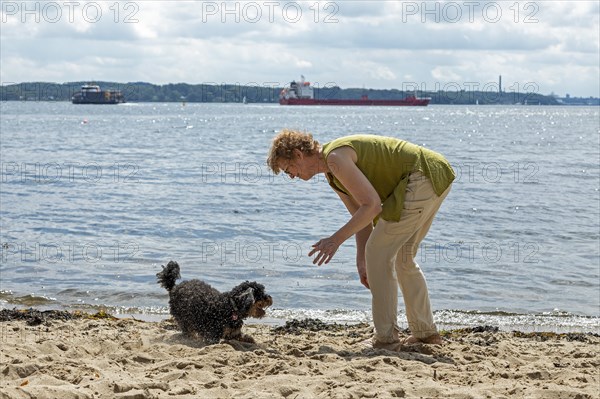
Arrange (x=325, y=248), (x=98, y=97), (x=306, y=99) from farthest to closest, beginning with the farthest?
(x=98, y=97) < (x=306, y=99) < (x=325, y=248)

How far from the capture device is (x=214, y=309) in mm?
6188

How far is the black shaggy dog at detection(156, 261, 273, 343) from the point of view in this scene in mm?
6180

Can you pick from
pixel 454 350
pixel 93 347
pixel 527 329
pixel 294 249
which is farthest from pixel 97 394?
pixel 294 249

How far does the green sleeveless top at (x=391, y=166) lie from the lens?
546cm

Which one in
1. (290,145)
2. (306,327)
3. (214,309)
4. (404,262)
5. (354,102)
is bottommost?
(306,327)

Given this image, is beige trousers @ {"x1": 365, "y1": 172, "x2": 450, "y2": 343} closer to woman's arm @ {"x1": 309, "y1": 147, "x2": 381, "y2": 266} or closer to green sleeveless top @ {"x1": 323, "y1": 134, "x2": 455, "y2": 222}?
green sleeveless top @ {"x1": 323, "y1": 134, "x2": 455, "y2": 222}

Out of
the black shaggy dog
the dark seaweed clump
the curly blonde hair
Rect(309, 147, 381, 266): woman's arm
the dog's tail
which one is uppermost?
the curly blonde hair

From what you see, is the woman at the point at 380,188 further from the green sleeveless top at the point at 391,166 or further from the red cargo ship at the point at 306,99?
the red cargo ship at the point at 306,99

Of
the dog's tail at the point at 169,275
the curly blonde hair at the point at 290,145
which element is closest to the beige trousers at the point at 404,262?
the curly blonde hair at the point at 290,145

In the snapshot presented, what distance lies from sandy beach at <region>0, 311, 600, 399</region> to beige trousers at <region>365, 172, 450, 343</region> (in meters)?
0.19

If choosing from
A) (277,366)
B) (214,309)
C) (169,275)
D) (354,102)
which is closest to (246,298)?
(214,309)

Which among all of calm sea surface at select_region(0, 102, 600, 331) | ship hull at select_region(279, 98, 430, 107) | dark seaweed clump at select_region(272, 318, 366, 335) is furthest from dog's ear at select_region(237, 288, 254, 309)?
ship hull at select_region(279, 98, 430, 107)

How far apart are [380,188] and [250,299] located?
4.68 feet

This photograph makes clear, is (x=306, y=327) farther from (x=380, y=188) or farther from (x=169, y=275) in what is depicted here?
(x=380, y=188)
